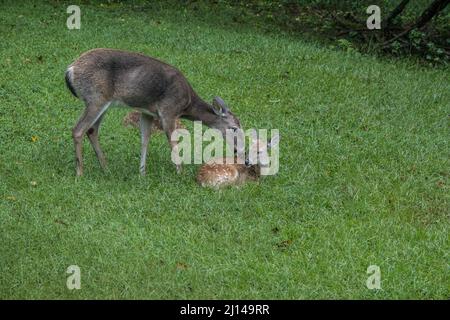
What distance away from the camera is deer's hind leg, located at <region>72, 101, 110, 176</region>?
8.49m

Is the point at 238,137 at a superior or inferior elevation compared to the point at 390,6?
inferior

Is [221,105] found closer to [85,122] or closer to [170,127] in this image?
[170,127]

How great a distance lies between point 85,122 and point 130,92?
54cm

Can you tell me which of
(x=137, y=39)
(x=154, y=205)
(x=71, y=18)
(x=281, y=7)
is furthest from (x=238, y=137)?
(x=281, y=7)

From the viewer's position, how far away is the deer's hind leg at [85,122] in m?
8.49

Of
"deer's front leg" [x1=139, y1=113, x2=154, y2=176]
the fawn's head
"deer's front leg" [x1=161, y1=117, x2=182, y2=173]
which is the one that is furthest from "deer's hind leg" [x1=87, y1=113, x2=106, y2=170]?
the fawn's head

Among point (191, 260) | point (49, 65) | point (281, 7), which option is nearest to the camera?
point (191, 260)

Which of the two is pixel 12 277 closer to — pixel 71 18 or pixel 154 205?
pixel 154 205

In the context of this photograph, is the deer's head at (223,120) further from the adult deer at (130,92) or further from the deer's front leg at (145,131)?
the deer's front leg at (145,131)

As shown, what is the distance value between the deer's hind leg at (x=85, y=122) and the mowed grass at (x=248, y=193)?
0.23 meters

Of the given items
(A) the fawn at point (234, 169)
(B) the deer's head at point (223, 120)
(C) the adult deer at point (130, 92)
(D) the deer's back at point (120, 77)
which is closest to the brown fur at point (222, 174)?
(A) the fawn at point (234, 169)

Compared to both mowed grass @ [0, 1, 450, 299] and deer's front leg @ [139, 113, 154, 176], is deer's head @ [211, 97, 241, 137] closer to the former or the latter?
mowed grass @ [0, 1, 450, 299]

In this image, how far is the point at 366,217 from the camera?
7684 mm

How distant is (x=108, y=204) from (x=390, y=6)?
39.6 feet
